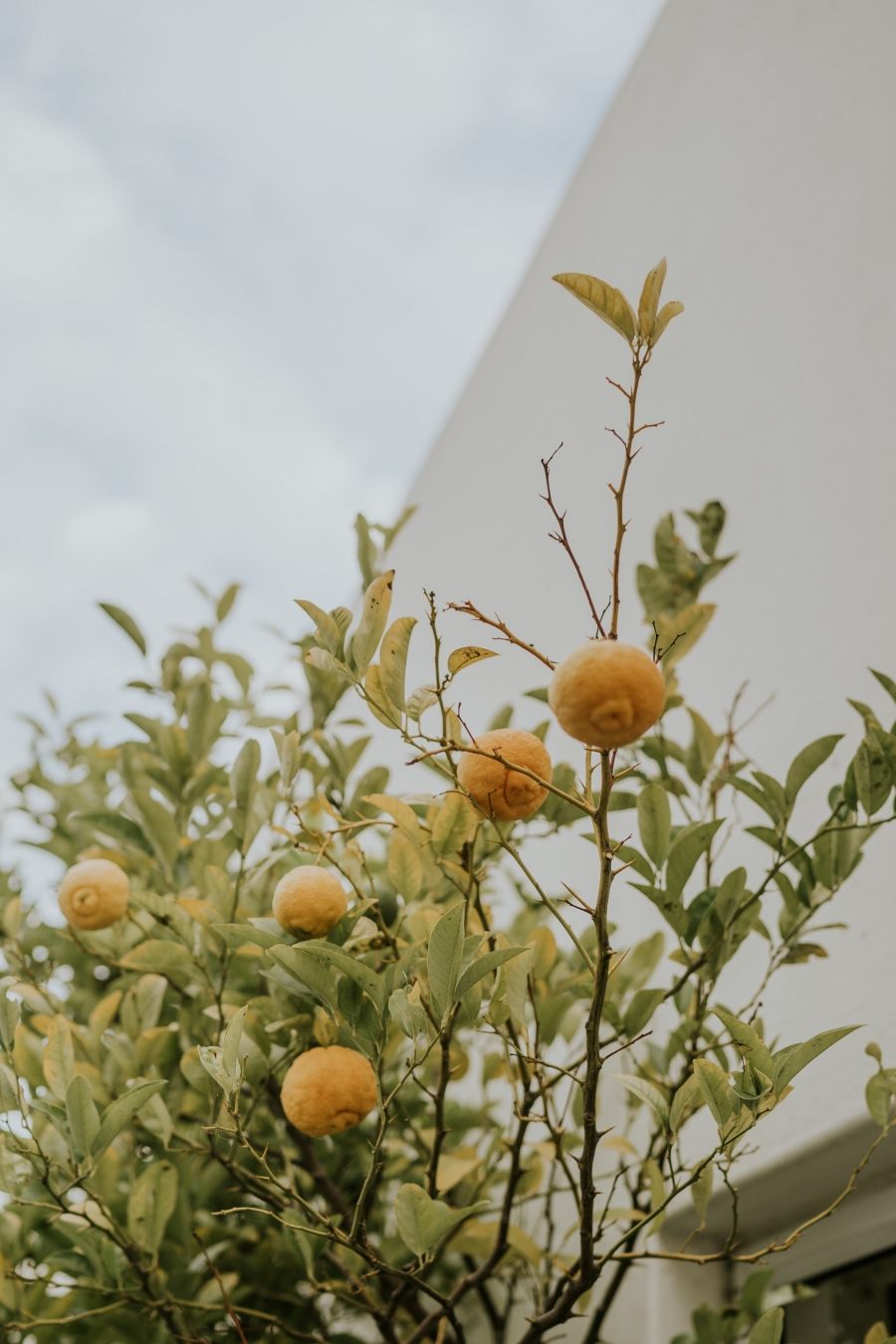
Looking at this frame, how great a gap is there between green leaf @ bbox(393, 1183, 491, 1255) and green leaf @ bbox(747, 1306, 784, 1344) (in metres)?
0.21

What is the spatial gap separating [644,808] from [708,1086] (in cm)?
23

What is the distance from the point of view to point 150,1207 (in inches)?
31.2

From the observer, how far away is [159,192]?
10.6 ft

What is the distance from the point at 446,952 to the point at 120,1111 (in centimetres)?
28

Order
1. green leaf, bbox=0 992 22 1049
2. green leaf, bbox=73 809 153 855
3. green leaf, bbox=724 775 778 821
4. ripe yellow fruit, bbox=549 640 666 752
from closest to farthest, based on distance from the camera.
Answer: ripe yellow fruit, bbox=549 640 666 752
green leaf, bbox=0 992 22 1049
green leaf, bbox=724 775 778 821
green leaf, bbox=73 809 153 855

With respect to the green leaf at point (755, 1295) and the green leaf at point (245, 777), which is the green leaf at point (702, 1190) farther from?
the green leaf at point (245, 777)

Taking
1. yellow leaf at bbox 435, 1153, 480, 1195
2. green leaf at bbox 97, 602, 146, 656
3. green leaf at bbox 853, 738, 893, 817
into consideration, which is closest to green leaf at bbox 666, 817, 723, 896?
green leaf at bbox 853, 738, 893, 817

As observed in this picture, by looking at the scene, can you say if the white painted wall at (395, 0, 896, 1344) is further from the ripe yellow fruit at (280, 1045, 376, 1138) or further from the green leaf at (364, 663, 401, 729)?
the green leaf at (364, 663, 401, 729)

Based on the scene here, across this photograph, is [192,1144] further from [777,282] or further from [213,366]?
[213,366]

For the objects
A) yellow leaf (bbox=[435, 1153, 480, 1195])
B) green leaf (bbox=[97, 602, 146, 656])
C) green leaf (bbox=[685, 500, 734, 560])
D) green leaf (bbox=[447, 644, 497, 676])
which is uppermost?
green leaf (bbox=[97, 602, 146, 656])

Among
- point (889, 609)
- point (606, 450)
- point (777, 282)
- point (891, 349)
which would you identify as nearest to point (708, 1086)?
point (889, 609)

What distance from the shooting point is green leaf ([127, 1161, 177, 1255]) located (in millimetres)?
780

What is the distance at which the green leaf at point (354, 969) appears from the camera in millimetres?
542

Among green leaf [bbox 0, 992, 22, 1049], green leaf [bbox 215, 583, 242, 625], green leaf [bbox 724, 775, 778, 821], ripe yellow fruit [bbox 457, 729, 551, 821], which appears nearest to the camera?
ripe yellow fruit [bbox 457, 729, 551, 821]
